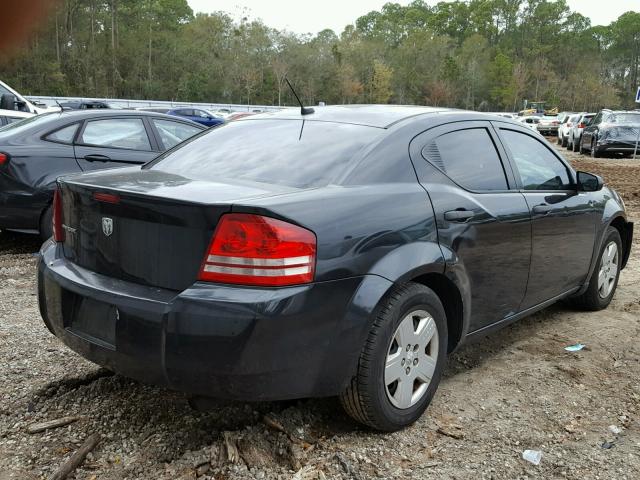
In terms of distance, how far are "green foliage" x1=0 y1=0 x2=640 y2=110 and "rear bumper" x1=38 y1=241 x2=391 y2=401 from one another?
26002 mm

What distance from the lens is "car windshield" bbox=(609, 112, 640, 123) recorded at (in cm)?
2038

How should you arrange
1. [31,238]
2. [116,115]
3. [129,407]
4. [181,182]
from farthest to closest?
1. [31,238]
2. [116,115]
3. [129,407]
4. [181,182]

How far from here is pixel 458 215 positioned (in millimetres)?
3119

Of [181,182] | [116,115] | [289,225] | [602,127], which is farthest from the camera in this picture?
[602,127]

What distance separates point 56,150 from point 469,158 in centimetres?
431

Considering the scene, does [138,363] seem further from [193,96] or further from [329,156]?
[193,96]

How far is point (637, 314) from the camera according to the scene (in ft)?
15.7

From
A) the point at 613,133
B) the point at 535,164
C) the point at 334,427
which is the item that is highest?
the point at 535,164

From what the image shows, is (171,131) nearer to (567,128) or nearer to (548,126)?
(567,128)

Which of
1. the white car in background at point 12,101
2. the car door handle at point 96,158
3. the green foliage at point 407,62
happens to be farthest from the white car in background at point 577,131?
the car door handle at point 96,158

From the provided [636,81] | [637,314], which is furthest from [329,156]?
[636,81]

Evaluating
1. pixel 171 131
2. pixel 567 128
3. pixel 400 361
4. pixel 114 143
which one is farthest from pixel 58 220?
pixel 567 128

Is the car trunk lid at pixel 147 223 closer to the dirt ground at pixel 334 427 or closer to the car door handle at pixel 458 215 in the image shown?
the dirt ground at pixel 334 427

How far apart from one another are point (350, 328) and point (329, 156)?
892 mm
